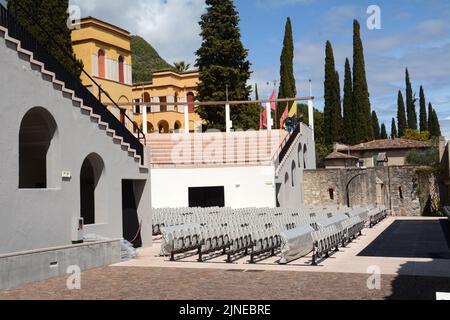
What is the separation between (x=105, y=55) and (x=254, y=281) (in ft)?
96.6

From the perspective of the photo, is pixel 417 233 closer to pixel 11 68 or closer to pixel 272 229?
pixel 272 229

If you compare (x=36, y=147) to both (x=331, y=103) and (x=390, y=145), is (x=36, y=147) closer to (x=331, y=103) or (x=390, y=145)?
(x=390, y=145)

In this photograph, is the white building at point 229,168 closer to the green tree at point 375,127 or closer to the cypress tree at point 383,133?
the green tree at point 375,127

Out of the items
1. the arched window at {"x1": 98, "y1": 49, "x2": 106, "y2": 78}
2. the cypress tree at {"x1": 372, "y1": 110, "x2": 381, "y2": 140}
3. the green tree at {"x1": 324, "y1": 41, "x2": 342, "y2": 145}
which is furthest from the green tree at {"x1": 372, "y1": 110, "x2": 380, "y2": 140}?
the arched window at {"x1": 98, "y1": 49, "x2": 106, "y2": 78}

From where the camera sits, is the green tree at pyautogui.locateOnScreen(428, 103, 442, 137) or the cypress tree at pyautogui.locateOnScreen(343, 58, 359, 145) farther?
the green tree at pyautogui.locateOnScreen(428, 103, 442, 137)

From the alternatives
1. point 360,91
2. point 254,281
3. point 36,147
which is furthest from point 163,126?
point 254,281

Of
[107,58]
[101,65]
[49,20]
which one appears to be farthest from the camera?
[107,58]

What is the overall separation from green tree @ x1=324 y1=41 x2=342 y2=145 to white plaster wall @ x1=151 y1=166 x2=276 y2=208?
27.2 m

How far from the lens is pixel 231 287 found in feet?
34.3

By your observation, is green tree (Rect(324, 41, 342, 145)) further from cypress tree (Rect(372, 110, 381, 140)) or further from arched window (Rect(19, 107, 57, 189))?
arched window (Rect(19, 107, 57, 189))

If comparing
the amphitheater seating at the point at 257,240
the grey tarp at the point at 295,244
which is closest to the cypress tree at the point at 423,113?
the amphitheater seating at the point at 257,240

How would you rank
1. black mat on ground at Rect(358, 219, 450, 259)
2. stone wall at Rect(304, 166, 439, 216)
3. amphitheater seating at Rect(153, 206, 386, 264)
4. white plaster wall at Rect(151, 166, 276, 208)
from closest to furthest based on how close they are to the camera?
amphitheater seating at Rect(153, 206, 386, 264) → black mat on ground at Rect(358, 219, 450, 259) → white plaster wall at Rect(151, 166, 276, 208) → stone wall at Rect(304, 166, 439, 216)

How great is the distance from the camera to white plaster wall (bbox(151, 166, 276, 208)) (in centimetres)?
3197

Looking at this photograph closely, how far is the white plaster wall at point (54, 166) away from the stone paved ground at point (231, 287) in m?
1.84
